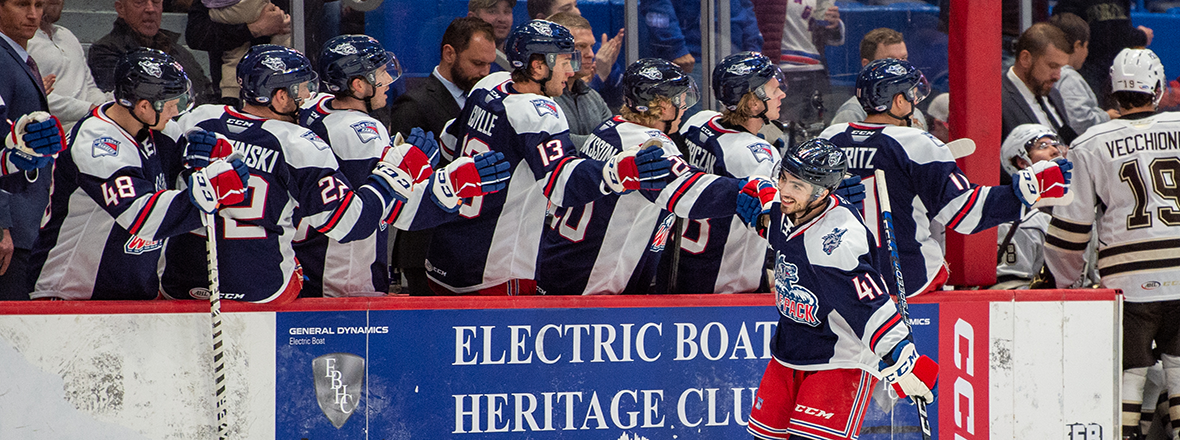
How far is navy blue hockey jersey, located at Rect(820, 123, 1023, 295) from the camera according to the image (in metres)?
4.29

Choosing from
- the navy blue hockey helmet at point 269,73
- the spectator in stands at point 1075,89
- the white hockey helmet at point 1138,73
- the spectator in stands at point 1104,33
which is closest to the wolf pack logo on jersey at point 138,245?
the navy blue hockey helmet at point 269,73

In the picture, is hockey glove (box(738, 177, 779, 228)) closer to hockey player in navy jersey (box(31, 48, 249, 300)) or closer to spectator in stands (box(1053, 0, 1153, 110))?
hockey player in navy jersey (box(31, 48, 249, 300))

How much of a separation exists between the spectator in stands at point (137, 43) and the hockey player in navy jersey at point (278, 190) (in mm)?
1248

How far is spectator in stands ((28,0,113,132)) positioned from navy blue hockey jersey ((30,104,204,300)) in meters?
0.87

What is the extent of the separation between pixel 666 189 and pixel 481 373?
94 cm

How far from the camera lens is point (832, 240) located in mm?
3490

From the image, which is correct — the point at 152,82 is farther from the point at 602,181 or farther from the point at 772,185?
the point at 772,185

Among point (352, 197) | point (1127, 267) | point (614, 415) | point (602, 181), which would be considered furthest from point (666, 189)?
point (1127, 267)

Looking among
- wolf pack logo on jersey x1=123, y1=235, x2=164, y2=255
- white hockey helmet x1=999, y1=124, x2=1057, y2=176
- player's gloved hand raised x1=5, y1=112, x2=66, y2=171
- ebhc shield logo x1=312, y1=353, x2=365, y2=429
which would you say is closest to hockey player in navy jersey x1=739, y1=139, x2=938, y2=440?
ebhc shield logo x1=312, y1=353, x2=365, y2=429

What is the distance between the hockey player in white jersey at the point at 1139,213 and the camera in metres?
4.61

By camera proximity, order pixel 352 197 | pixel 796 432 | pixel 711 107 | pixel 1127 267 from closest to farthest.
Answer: pixel 796 432 → pixel 352 197 → pixel 1127 267 → pixel 711 107

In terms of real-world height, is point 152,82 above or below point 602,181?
above

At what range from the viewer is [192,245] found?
13.1 ft

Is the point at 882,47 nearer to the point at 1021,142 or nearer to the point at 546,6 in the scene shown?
the point at 1021,142
